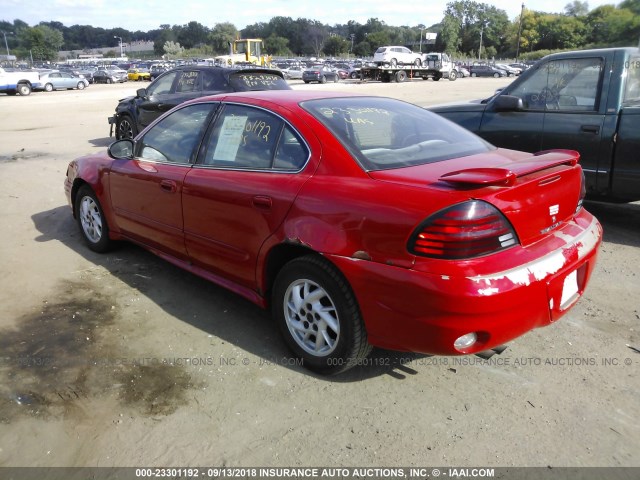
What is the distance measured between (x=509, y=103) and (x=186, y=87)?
6.73 m

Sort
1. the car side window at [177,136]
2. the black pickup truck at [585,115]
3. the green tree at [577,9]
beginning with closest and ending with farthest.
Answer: the car side window at [177,136] < the black pickup truck at [585,115] < the green tree at [577,9]

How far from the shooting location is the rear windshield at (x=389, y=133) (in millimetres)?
3125

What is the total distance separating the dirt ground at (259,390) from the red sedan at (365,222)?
1.11ft

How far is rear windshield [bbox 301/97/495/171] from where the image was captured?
123 inches

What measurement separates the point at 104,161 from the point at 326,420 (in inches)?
129

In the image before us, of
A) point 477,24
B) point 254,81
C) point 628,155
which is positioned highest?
point 477,24

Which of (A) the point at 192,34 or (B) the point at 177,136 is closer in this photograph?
(B) the point at 177,136

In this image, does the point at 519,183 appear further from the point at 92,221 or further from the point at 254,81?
the point at 254,81

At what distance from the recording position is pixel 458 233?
8.21 feet

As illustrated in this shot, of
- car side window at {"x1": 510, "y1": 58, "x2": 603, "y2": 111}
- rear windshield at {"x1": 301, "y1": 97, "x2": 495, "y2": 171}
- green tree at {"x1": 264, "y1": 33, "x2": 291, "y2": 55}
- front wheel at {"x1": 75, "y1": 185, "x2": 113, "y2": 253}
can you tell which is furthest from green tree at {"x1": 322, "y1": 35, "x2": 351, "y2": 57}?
rear windshield at {"x1": 301, "y1": 97, "x2": 495, "y2": 171}

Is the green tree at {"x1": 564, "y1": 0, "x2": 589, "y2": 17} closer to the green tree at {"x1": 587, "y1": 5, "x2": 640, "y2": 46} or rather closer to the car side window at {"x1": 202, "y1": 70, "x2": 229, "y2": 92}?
the green tree at {"x1": 587, "y1": 5, "x2": 640, "y2": 46}

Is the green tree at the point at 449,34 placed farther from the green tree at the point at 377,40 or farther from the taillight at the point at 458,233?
the taillight at the point at 458,233

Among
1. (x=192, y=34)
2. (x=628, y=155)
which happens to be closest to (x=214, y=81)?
(x=628, y=155)

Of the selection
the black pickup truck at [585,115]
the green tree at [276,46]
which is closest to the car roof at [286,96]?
the black pickup truck at [585,115]
